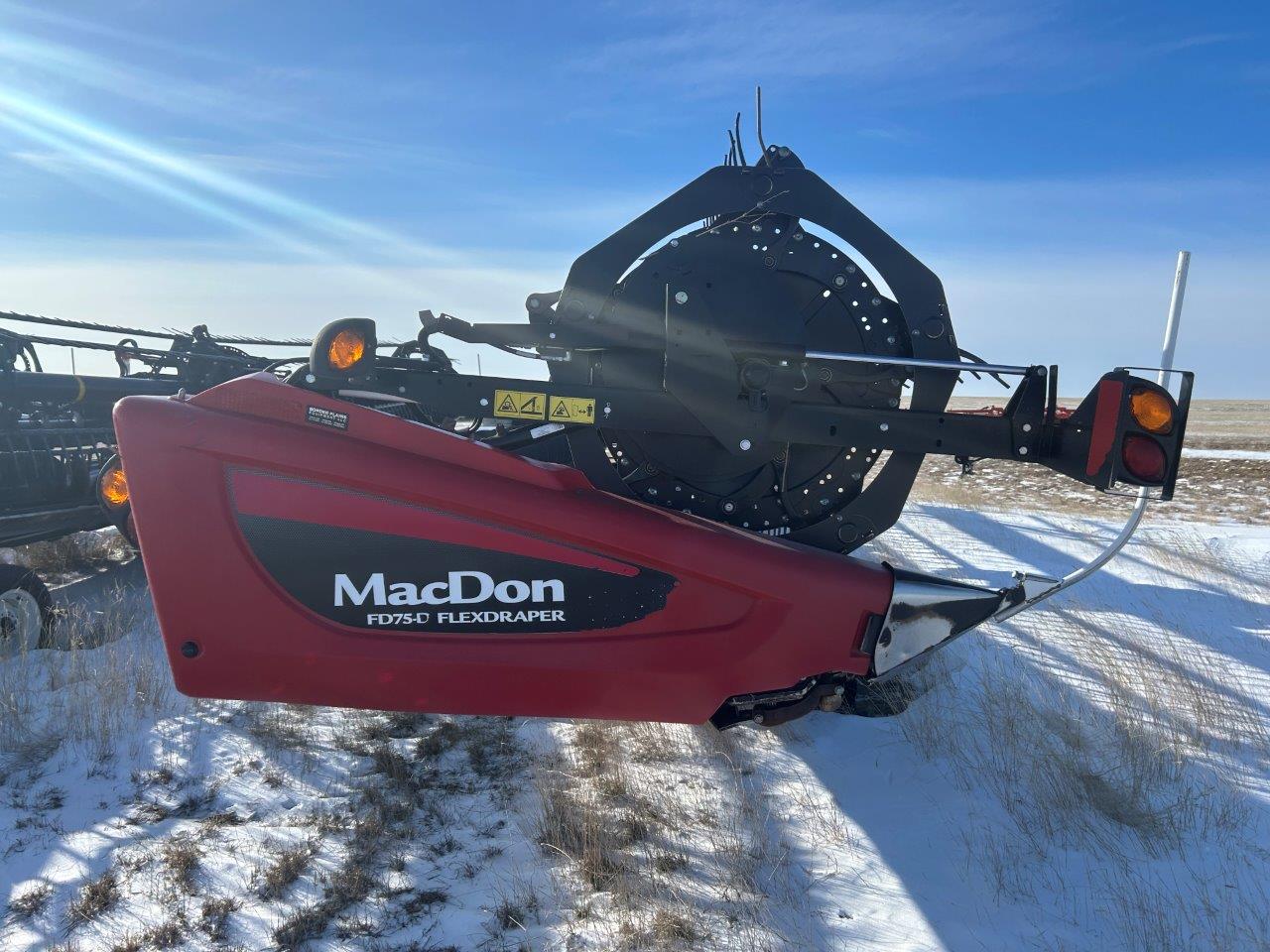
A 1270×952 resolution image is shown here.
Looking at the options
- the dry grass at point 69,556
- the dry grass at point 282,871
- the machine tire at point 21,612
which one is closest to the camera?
the dry grass at point 282,871

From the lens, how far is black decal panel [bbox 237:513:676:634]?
3.32m

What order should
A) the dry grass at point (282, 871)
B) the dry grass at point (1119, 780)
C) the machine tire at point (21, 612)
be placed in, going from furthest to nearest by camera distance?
1. the machine tire at point (21, 612)
2. the dry grass at point (282, 871)
3. the dry grass at point (1119, 780)

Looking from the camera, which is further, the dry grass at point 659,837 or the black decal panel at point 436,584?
the black decal panel at point 436,584

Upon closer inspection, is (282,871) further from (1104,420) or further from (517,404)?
(1104,420)

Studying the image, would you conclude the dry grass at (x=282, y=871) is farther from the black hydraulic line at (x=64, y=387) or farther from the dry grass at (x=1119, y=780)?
the black hydraulic line at (x=64, y=387)

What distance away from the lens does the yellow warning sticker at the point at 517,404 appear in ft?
12.9

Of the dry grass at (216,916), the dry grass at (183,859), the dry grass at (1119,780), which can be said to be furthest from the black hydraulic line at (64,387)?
the dry grass at (1119,780)

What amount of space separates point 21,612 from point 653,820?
16.4 ft

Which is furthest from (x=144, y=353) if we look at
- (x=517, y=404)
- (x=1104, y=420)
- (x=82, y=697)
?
(x=1104, y=420)

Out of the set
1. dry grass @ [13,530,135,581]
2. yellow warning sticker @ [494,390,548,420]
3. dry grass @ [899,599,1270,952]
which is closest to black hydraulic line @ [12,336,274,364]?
dry grass @ [13,530,135,581]

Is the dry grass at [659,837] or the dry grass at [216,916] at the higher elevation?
the dry grass at [659,837]

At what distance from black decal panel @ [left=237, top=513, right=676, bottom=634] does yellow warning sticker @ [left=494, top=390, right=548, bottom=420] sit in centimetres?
78

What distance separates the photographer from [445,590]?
3.37 metres

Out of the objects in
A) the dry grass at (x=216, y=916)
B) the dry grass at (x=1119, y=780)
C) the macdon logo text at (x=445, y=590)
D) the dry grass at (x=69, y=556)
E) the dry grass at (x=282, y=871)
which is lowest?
the dry grass at (x=69, y=556)
